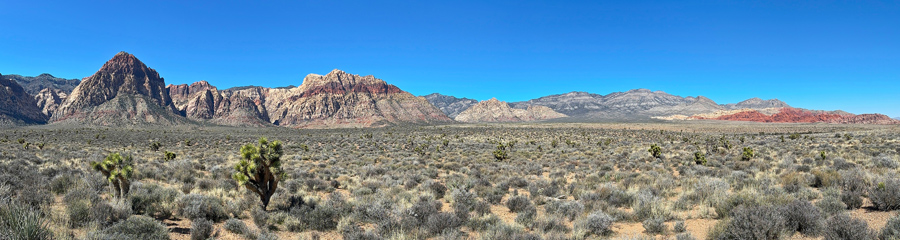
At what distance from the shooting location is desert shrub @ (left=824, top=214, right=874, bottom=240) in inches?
207

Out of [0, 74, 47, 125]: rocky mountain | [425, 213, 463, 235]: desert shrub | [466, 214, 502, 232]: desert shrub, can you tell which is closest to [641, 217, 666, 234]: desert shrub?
[466, 214, 502, 232]: desert shrub

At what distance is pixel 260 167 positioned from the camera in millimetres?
9055

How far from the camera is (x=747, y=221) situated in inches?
237

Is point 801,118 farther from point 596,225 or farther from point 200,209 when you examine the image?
point 200,209

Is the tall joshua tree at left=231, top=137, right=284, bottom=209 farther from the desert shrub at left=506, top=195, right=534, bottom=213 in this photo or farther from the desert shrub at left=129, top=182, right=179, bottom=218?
the desert shrub at left=506, top=195, right=534, bottom=213

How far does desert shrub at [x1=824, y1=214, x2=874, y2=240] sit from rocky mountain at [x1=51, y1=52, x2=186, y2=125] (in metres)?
136

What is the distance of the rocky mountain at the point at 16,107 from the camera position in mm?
104662

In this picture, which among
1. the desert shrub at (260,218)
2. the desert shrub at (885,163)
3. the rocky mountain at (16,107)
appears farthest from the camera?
the rocky mountain at (16,107)

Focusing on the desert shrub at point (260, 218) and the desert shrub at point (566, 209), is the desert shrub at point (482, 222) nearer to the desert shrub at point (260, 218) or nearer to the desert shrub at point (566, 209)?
the desert shrub at point (566, 209)

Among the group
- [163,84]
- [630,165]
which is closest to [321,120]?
[163,84]

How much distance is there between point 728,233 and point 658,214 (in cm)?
216

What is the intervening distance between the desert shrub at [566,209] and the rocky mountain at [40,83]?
242m

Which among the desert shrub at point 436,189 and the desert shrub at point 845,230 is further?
the desert shrub at point 436,189

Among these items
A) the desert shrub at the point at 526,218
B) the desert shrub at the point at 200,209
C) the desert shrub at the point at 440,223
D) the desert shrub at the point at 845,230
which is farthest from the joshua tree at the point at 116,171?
the desert shrub at the point at 845,230
